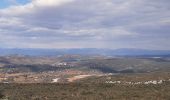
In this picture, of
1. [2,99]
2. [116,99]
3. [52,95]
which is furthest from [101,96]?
[2,99]

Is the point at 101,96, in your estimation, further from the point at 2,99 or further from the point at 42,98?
the point at 2,99

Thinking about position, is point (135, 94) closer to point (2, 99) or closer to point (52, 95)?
point (52, 95)

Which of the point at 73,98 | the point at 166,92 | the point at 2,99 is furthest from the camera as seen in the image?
the point at 166,92

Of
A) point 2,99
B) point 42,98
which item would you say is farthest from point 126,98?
point 2,99

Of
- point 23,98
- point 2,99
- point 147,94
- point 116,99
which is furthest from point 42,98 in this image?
point 147,94

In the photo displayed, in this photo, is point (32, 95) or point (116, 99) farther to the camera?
point (32, 95)

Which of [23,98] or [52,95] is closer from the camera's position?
[23,98]

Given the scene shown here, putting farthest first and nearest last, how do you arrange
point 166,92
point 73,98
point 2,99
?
1. point 166,92
2. point 73,98
3. point 2,99

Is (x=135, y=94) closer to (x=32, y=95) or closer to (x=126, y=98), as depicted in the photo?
(x=126, y=98)
